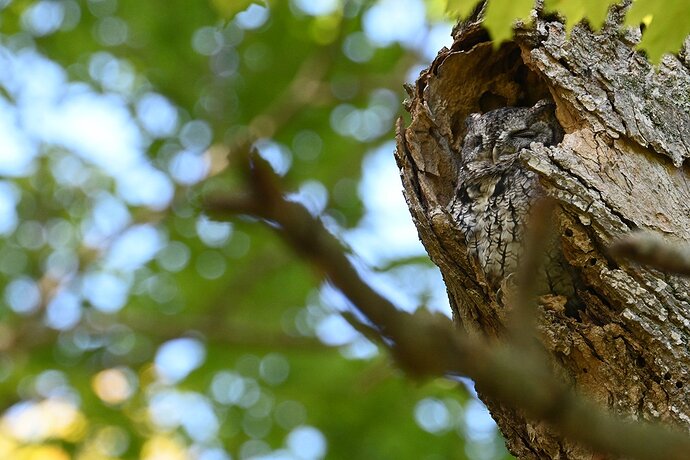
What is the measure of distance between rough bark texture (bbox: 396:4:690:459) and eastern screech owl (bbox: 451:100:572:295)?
89 mm

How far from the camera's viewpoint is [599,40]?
316cm

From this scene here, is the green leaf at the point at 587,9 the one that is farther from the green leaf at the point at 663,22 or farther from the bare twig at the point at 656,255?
the bare twig at the point at 656,255

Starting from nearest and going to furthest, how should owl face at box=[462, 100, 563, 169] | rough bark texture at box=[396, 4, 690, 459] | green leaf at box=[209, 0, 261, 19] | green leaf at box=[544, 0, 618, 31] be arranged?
green leaf at box=[544, 0, 618, 31] < rough bark texture at box=[396, 4, 690, 459] < owl face at box=[462, 100, 563, 169] < green leaf at box=[209, 0, 261, 19]

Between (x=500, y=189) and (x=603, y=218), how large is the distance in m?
0.72

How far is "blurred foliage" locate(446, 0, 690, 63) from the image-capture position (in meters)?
2.42

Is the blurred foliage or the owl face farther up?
the owl face

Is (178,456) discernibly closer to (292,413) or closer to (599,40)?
(292,413)

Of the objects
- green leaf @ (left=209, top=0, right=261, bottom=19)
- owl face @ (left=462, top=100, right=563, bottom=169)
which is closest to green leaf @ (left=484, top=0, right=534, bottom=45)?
owl face @ (left=462, top=100, right=563, bottom=169)

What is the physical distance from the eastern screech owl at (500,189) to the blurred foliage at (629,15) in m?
0.83

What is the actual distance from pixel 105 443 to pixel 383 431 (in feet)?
9.06

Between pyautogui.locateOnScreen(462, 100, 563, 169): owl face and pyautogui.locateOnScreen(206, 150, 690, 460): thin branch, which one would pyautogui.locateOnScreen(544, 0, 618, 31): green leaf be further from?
pyautogui.locateOnScreen(206, 150, 690, 460): thin branch

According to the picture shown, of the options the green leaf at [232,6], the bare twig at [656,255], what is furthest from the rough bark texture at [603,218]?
the bare twig at [656,255]

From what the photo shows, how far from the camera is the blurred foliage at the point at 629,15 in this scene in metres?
2.42

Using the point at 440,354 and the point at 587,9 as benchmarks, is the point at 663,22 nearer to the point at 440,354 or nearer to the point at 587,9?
the point at 587,9
